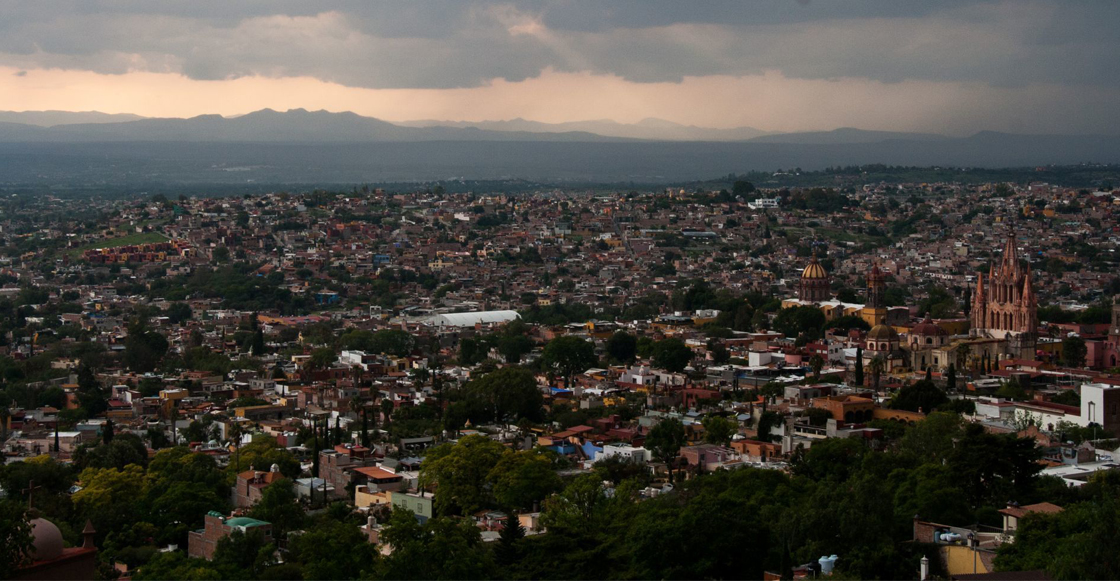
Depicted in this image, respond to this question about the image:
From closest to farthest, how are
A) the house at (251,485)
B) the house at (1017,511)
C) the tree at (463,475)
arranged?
1. the house at (1017,511)
2. the tree at (463,475)
3. the house at (251,485)

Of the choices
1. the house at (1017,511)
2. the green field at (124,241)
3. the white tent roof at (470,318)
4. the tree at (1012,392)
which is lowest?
the white tent roof at (470,318)

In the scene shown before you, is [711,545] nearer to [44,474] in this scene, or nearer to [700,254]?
[44,474]

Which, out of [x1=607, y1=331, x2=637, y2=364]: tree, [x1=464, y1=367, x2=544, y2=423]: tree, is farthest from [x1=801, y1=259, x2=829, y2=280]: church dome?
[x1=464, y1=367, x2=544, y2=423]: tree

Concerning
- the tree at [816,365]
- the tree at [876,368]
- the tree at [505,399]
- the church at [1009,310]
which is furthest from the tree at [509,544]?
the church at [1009,310]

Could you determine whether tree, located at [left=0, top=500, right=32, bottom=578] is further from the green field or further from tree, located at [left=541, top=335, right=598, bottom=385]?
the green field

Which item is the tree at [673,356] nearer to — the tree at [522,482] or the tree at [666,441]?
the tree at [666,441]

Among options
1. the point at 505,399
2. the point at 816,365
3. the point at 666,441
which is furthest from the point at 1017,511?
the point at 816,365
